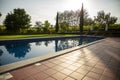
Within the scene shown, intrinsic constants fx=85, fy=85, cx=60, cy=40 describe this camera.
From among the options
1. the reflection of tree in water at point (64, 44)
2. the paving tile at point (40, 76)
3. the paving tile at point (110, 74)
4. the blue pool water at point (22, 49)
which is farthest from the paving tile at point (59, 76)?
the reflection of tree in water at point (64, 44)

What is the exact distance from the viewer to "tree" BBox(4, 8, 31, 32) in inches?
851

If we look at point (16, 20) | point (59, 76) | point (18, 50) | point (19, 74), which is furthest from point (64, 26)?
point (19, 74)

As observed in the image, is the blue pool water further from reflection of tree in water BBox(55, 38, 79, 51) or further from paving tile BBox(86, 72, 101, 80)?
paving tile BBox(86, 72, 101, 80)

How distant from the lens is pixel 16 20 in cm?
2155

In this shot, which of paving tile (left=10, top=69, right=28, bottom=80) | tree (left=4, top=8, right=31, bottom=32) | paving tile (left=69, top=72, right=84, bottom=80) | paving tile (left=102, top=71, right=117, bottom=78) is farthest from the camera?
tree (left=4, top=8, right=31, bottom=32)

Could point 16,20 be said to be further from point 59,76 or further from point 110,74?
point 110,74

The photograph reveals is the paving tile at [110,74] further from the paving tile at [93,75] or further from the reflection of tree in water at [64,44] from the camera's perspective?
the reflection of tree in water at [64,44]

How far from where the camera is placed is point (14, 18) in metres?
21.7

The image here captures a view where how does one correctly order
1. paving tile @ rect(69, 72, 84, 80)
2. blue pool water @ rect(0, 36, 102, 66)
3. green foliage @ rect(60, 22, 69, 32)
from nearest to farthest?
paving tile @ rect(69, 72, 84, 80)
blue pool water @ rect(0, 36, 102, 66)
green foliage @ rect(60, 22, 69, 32)

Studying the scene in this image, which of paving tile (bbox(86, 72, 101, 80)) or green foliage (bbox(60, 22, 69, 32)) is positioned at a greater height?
green foliage (bbox(60, 22, 69, 32))

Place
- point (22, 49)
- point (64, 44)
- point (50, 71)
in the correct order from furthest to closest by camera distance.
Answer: point (64, 44) → point (22, 49) → point (50, 71)

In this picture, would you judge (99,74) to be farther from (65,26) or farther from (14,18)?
(65,26)

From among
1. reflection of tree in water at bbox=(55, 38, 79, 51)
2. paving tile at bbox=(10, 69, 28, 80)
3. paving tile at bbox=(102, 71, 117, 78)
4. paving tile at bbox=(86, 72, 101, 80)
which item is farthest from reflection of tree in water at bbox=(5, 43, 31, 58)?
paving tile at bbox=(102, 71, 117, 78)

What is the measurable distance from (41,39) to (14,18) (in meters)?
14.0
